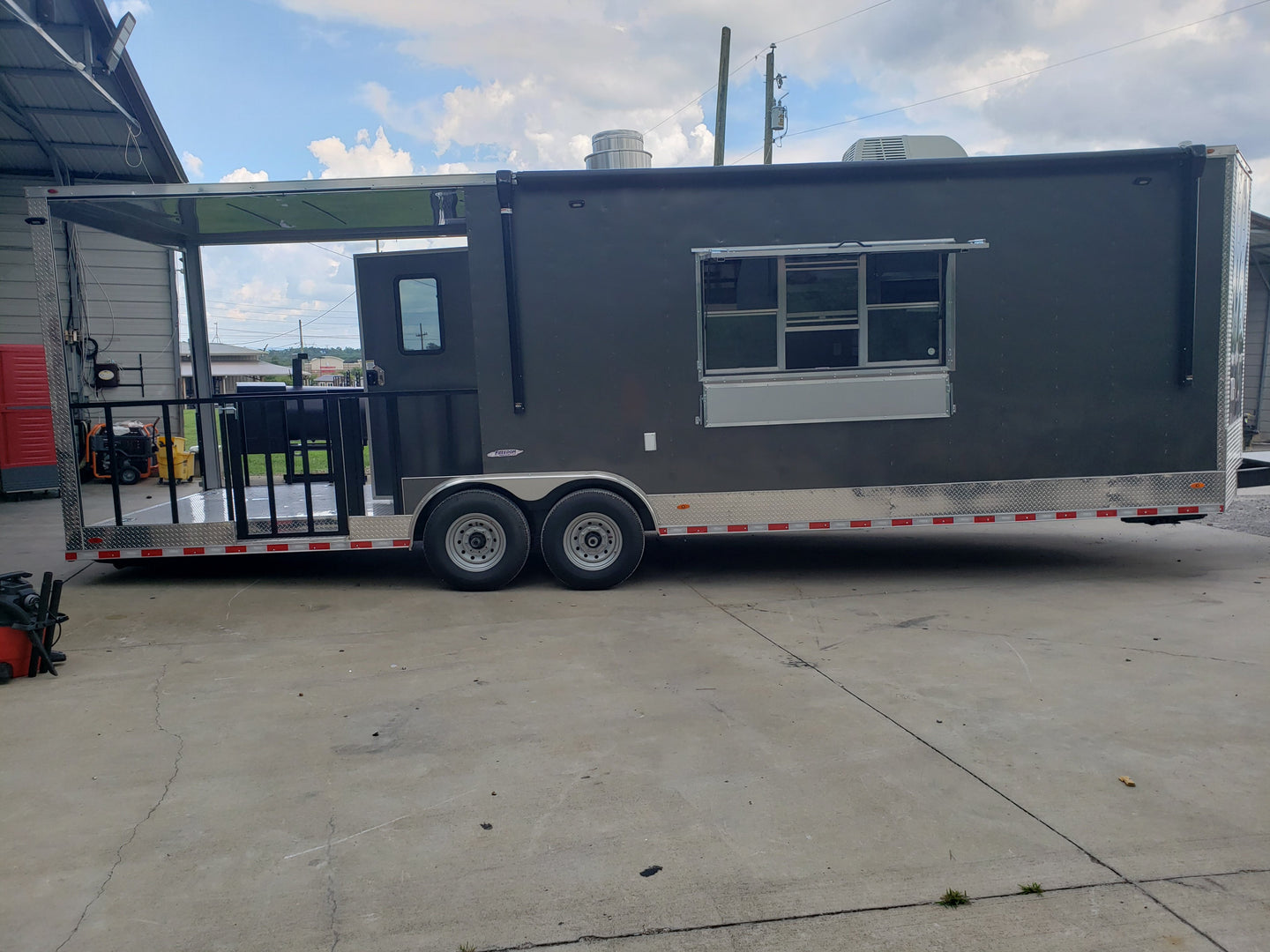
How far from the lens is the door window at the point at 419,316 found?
8.54 metres

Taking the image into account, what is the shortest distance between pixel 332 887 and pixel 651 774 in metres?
1.38

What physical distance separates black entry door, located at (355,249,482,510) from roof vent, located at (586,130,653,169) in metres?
1.64

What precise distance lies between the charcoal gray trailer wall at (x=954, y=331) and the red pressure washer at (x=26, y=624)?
124 inches

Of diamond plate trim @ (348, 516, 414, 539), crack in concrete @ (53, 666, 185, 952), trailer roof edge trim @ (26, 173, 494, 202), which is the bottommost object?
crack in concrete @ (53, 666, 185, 952)

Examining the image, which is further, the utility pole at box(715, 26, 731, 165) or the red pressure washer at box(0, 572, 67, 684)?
the utility pole at box(715, 26, 731, 165)

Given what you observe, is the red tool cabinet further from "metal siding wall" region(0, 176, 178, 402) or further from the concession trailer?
the concession trailer

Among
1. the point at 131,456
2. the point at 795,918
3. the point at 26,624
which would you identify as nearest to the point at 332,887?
the point at 795,918

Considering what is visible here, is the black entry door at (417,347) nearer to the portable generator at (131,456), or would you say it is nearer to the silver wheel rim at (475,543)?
the silver wheel rim at (475,543)

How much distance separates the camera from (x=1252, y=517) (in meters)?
10.5

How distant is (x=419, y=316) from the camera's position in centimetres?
856

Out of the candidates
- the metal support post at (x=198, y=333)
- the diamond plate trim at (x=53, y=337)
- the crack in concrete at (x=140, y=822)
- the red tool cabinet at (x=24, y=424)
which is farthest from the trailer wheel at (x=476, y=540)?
the red tool cabinet at (x=24, y=424)

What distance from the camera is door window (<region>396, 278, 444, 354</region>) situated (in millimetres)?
8539

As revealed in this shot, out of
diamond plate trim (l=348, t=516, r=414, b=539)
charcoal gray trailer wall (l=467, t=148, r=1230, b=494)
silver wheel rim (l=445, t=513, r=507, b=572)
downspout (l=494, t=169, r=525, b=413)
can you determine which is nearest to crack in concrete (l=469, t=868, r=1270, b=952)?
charcoal gray trailer wall (l=467, t=148, r=1230, b=494)

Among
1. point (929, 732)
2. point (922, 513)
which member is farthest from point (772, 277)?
point (929, 732)
